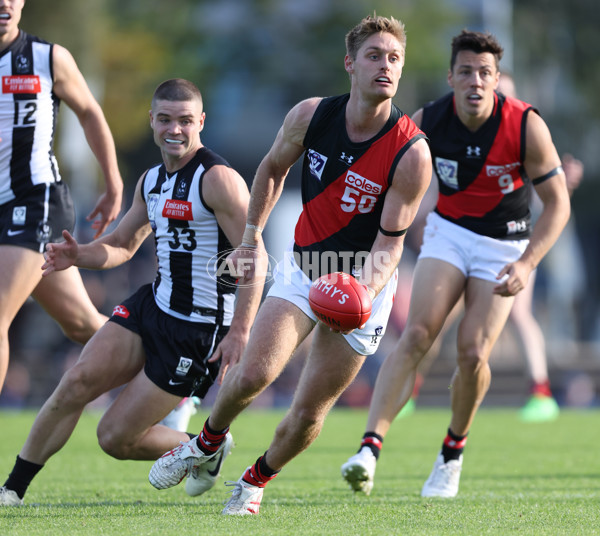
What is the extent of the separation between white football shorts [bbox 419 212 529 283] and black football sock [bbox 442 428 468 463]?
1022mm

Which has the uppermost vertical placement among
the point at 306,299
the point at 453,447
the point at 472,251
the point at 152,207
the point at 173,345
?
the point at 152,207

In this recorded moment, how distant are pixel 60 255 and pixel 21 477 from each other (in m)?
1.22

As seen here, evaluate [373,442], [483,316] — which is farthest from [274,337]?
[483,316]

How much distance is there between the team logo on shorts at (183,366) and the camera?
5738 mm

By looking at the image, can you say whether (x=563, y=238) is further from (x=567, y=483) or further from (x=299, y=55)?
(x=567, y=483)

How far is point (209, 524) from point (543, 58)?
31.5m

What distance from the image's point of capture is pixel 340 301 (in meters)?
4.82

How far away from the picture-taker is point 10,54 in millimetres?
6105

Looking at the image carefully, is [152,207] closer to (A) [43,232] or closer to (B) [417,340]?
(A) [43,232]

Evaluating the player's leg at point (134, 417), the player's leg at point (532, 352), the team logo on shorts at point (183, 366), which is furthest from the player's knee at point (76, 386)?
the player's leg at point (532, 352)

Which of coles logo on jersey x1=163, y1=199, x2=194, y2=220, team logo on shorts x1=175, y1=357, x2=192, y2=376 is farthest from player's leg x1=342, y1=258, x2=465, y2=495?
coles logo on jersey x1=163, y1=199, x2=194, y2=220

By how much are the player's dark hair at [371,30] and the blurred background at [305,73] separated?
52.6 feet

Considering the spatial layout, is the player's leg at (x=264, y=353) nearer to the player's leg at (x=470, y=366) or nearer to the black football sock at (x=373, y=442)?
the black football sock at (x=373, y=442)

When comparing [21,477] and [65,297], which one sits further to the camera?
[65,297]
